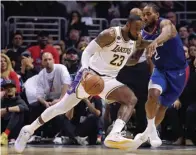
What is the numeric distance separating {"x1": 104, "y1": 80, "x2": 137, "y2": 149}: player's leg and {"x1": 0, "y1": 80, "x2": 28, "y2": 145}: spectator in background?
3.31 meters

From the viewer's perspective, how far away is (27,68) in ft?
40.4

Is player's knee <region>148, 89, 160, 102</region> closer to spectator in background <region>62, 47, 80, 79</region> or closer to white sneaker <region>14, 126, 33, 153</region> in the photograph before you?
white sneaker <region>14, 126, 33, 153</region>

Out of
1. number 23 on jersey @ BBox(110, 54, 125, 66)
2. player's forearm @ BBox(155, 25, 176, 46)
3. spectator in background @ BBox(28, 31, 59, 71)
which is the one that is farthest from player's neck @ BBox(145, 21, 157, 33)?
spectator in background @ BBox(28, 31, 59, 71)

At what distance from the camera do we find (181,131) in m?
11.0

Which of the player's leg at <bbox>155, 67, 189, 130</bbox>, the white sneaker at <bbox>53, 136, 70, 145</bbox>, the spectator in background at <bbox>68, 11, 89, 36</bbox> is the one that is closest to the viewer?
the player's leg at <bbox>155, 67, 189, 130</bbox>

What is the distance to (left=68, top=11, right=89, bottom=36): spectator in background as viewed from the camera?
14117mm

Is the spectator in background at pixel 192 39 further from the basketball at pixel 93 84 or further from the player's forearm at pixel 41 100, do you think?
the basketball at pixel 93 84

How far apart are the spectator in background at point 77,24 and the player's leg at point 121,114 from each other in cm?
607

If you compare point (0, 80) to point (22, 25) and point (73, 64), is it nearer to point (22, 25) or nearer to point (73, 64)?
point (73, 64)

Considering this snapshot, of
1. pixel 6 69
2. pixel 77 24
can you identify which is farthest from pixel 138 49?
pixel 77 24

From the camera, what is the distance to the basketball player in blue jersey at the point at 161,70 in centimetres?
854

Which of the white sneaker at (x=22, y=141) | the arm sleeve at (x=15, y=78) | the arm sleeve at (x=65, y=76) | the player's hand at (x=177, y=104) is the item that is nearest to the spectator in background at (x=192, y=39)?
the player's hand at (x=177, y=104)

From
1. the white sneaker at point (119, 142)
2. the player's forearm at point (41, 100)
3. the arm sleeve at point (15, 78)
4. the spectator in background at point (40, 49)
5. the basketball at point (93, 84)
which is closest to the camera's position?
the white sneaker at point (119, 142)

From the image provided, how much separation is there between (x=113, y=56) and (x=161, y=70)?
98 cm
